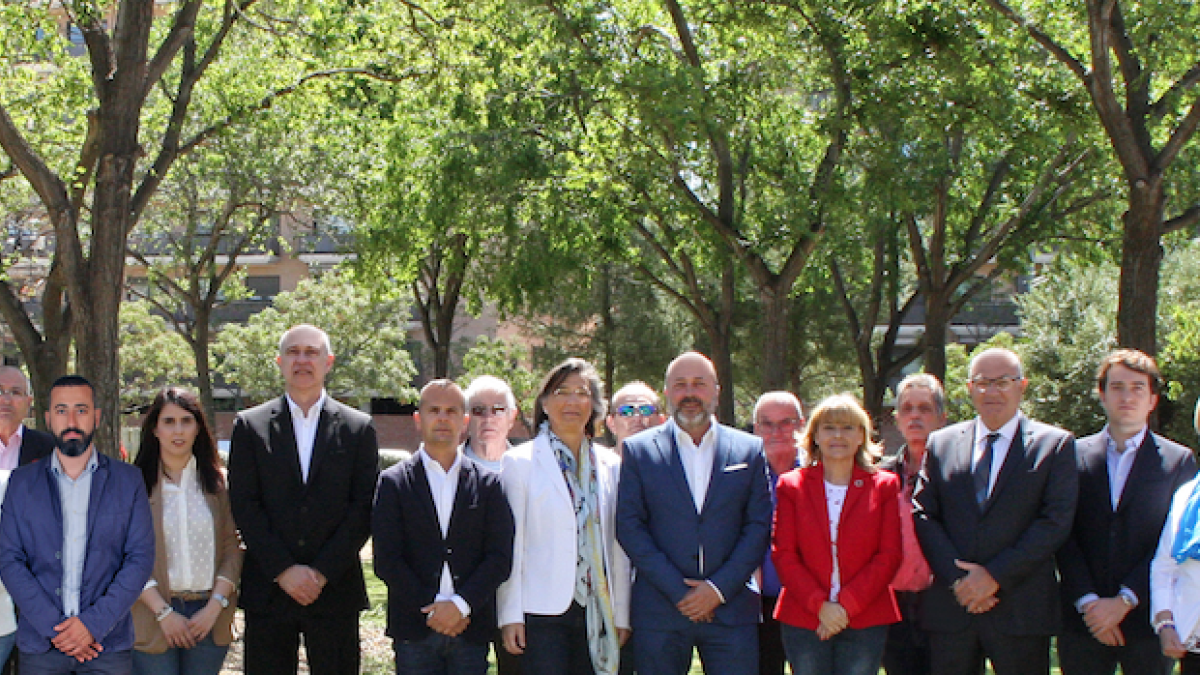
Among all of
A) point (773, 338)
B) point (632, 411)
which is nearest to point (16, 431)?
point (632, 411)

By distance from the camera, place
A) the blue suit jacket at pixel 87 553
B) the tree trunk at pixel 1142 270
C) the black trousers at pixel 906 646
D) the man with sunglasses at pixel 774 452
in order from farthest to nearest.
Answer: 1. the tree trunk at pixel 1142 270
2. the man with sunglasses at pixel 774 452
3. the black trousers at pixel 906 646
4. the blue suit jacket at pixel 87 553

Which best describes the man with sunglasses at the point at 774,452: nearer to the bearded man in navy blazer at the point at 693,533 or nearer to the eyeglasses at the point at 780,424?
the eyeglasses at the point at 780,424

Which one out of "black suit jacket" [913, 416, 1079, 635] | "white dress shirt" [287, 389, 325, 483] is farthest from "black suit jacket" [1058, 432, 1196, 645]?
"white dress shirt" [287, 389, 325, 483]

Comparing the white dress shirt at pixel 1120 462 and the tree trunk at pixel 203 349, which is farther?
the tree trunk at pixel 203 349

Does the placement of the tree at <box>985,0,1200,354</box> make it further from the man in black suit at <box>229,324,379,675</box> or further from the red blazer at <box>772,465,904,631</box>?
the man in black suit at <box>229,324,379,675</box>

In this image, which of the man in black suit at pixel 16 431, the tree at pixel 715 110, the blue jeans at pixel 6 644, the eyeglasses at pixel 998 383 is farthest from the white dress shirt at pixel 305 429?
the tree at pixel 715 110

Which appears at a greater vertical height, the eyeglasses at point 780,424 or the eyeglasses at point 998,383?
the eyeglasses at point 998,383

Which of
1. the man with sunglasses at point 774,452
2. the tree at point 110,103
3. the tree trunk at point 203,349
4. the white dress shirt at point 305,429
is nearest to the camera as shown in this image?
the white dress shirt at point 305,429

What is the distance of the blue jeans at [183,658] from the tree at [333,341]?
31.8m

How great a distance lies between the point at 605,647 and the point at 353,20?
30.7 feet

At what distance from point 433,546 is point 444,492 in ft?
0.94

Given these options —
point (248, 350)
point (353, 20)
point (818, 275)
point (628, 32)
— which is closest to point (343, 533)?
point (353, 20)

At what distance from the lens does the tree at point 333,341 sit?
3866 cm

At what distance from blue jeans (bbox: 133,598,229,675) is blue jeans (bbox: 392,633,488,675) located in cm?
102
